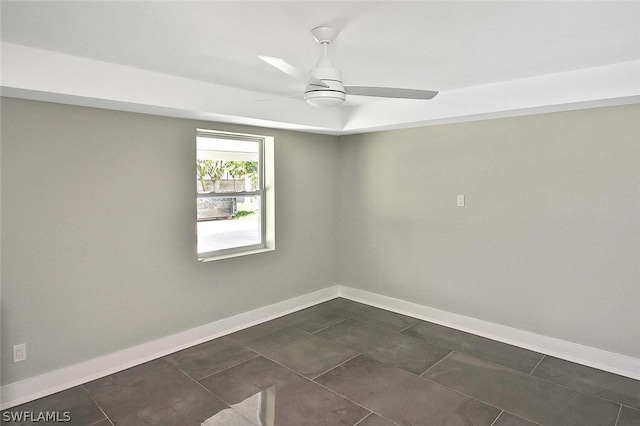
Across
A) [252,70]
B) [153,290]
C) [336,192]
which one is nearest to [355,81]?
[252,70]

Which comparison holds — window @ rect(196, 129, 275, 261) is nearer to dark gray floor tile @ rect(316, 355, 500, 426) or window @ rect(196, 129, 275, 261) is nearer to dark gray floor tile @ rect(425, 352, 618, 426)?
dark gray floor tile @ rect(316, 355, 500, 426)

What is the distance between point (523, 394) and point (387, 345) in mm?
1184

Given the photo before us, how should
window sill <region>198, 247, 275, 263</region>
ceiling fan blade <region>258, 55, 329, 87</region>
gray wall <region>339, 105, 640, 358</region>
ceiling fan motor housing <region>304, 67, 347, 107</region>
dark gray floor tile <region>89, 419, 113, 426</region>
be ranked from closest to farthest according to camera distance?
ceiling fan blade <region>258, 55, 329, 87</region> → ceiling fan motor housing <region>304, 67, 347, 107</region> → dark gray floor tile <region>89, 419, 113, 426</region> → gray wall <region>339, 105, 640, 358</region> → window sill <region>198, 247, 275, 263</region>

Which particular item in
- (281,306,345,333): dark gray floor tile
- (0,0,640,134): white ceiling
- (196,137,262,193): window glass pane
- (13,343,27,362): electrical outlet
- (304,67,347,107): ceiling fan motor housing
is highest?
(0,0,640,134): white ceiling

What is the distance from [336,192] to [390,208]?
0.81m

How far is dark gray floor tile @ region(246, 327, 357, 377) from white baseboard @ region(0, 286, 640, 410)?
417 millimetres

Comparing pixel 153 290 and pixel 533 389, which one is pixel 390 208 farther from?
pixel 153 290

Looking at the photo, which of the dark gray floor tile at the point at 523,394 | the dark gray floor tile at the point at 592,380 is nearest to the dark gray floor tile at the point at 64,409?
the dark gray floor tile at the point at 523,394

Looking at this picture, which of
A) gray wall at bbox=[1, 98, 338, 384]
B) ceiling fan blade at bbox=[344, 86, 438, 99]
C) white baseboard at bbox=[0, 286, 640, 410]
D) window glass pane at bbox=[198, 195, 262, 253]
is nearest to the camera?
ceiling fan blade at bbox=[344, 86, 438, 99]

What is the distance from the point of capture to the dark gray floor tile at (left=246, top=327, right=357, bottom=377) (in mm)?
3270

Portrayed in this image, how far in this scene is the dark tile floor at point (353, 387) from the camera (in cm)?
256

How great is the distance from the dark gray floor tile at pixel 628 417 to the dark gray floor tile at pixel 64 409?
3277mm

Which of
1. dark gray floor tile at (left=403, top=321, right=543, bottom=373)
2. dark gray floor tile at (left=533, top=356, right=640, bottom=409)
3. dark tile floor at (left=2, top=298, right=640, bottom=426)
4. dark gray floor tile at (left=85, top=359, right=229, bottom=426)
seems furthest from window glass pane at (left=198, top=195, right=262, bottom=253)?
dark gray floor tile at (left=533, top=356, right=640, bottom=409)

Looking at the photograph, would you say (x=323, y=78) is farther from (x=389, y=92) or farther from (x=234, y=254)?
(x=234, y=254)
